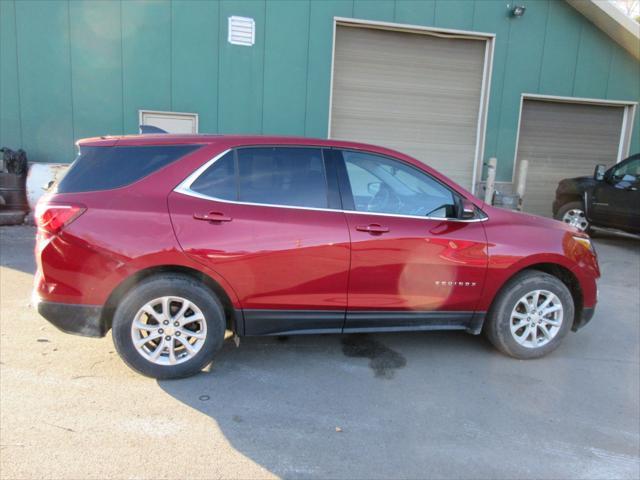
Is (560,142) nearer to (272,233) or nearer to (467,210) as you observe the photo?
(467,210)

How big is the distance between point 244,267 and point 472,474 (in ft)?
6.64

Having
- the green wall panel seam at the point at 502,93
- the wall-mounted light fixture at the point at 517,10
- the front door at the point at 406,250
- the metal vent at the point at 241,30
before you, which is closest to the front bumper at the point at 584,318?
the front door at the point at 406,250

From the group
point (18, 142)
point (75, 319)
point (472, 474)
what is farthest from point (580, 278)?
point (18, 142)

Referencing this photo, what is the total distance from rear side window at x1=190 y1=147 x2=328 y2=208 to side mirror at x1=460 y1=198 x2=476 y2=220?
115 centimetres

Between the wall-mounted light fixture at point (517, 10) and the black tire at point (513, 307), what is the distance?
8799mm

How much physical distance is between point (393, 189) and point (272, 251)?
1155 mm

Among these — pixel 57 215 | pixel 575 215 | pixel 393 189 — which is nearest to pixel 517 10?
pixel 575 215

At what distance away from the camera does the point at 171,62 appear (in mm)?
9828

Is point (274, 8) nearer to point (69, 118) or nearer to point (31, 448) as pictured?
point (69, 118)

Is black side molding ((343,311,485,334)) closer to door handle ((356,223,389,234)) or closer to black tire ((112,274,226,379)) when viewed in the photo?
door handle ((356,223,389,234))

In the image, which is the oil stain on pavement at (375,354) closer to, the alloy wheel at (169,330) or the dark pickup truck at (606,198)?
the alloy wheel at (169,330)

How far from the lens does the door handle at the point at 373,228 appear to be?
12.6 ft

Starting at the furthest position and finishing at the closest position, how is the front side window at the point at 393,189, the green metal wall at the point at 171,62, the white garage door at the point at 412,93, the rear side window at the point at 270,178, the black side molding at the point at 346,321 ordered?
the white garage door at the point at 412,93, the green metal wall at the point at 171,62, the front side window at the point at 393,189, the black side molding at the point at 346,321, the rear side window at the point at 270,178

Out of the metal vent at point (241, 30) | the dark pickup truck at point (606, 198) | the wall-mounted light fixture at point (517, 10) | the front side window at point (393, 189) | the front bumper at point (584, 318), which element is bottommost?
the front bumper at point (584, 318)
